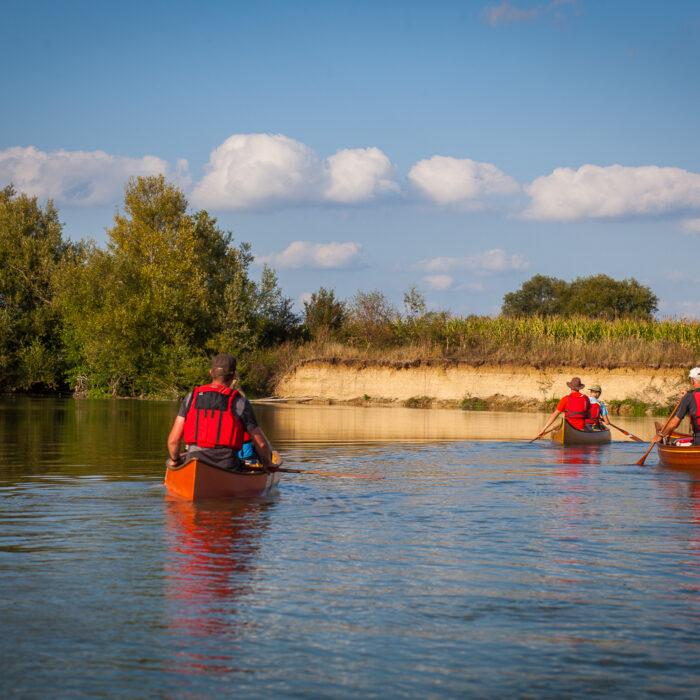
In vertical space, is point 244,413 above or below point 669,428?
above

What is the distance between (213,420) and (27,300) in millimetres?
50798

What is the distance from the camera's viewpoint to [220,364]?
11.0 meters

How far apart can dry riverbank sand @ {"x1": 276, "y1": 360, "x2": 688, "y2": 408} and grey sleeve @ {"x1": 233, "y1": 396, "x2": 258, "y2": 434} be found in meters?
34.1

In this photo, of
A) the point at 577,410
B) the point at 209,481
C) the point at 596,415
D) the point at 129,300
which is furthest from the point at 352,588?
the point at 129,300

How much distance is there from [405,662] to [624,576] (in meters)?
3.00

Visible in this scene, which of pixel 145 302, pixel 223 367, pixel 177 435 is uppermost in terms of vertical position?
pixel 145 302

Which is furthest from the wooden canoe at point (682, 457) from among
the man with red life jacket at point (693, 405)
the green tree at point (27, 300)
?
the green tree at point (27, 300)

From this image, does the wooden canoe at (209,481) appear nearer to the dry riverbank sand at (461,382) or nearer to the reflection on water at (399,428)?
the reflection on water at (399,428)

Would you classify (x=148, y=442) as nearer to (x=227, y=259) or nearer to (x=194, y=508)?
(x=194, y=508)

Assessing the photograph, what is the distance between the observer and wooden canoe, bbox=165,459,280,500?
11273 mm

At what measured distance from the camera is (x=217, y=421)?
37.1ft

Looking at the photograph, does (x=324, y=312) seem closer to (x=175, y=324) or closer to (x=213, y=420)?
(x=175, y=324)

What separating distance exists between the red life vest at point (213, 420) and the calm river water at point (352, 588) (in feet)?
2.82

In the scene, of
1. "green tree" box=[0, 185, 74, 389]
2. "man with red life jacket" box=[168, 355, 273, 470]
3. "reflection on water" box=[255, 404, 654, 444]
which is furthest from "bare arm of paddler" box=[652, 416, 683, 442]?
"green tree" box=[0, 185, 74, 389]
